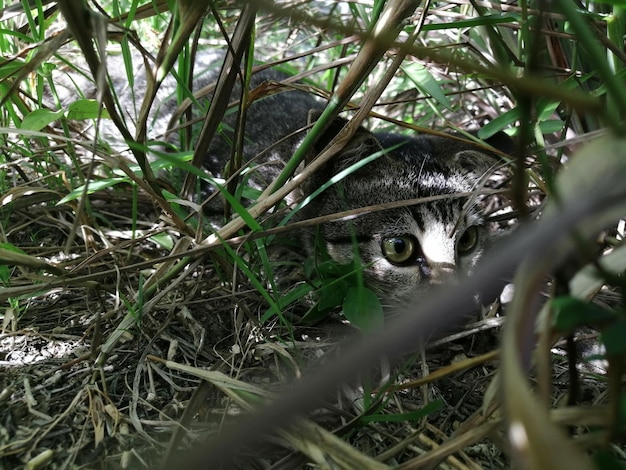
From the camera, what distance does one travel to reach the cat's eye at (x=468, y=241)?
238cm

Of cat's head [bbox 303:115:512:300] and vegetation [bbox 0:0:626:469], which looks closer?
vegetation [bbox 0:0:626:469]

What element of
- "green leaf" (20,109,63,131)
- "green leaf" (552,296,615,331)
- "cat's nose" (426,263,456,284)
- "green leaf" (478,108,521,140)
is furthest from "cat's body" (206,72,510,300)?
"green leaf" (552,296,615,331)

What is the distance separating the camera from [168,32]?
161 centimetres

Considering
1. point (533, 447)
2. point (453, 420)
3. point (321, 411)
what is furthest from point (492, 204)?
point (533, 447)

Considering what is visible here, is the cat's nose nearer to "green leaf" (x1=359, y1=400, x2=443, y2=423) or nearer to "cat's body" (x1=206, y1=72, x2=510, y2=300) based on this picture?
"cat's body" (x1=206, y1=72, x2=510, y2=300)

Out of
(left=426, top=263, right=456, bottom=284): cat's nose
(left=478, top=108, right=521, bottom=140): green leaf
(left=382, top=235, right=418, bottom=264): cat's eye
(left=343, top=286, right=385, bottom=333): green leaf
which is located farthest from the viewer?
(left=382, top=235, right=418, bottom=264): cat's eye

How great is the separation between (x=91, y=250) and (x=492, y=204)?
1975 millimetres

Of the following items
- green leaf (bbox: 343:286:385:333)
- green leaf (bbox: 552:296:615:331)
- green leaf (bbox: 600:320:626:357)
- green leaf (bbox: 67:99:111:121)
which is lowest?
green leaf (bbox: 343:286:385:333)

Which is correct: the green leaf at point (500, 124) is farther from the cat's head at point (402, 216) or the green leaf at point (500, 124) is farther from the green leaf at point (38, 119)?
the green leaf at point (38, 119)

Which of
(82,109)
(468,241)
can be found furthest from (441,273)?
(82,109)

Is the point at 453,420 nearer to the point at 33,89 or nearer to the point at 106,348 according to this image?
the point at 106,348

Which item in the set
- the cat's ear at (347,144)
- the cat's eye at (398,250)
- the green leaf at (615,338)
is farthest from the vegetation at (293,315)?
the cat's eye at (398,250)

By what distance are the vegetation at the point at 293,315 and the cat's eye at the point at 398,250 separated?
1.18 feet

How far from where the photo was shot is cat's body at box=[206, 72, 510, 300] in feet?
6.95
